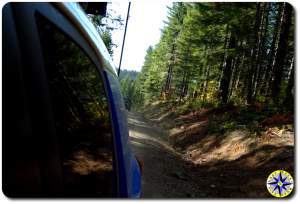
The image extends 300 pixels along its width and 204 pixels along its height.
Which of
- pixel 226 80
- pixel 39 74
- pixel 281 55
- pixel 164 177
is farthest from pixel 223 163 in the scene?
pixel 226 80

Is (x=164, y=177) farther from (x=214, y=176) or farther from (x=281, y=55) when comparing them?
(x=281, y=55)

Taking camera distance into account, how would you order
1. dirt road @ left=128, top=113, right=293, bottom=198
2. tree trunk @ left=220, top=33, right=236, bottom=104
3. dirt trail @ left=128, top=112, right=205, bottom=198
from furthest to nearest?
tree trunk @ left=220, top=33, right=236, bottom=104
dirt road @ left=128, top=113, right=293, bottom=198
dirt trail @ left=128, top=112, right=205, bottom=198

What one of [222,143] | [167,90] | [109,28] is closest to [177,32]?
[167,90]

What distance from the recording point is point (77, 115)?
1796 millimetres

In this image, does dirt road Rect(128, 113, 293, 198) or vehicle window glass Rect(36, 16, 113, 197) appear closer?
vehicle window glass Rect(36, 16, 113, 197)

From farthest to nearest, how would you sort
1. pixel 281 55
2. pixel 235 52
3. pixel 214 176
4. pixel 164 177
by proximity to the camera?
pixel 235 52 < pixel 281 55 < pixel 214 176 < pixel 164 177

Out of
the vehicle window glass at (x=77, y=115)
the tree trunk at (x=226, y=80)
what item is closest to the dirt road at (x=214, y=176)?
the vehicle window glass at (x=77, y=115)

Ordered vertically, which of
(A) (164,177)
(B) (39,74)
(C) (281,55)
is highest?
(C) (281,55)

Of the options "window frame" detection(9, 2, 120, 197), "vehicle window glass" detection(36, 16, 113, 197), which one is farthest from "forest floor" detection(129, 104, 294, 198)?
"window frame" detection(9, 2, 120, 197)

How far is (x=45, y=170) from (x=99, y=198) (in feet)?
2.00

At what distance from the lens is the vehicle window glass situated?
1.52m

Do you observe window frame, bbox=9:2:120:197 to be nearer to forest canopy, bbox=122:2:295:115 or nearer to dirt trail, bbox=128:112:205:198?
dirt trail, bbox=128:112:205:198

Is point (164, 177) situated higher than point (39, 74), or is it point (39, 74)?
point (39, 74)

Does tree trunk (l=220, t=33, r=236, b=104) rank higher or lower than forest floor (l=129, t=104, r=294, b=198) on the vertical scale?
higher
